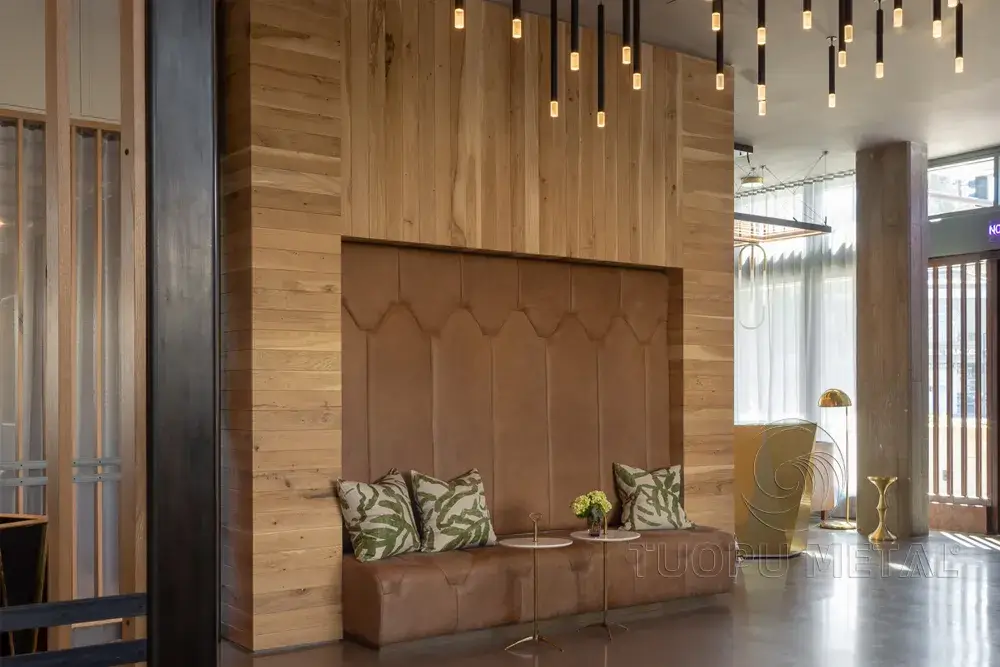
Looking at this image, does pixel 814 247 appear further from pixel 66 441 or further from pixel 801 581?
pixel 66 441

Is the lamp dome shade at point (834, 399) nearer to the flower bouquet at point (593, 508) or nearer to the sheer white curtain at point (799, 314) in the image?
the sheer white curtain at point (799, 314)

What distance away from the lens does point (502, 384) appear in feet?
21.2

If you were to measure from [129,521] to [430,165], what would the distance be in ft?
10.7

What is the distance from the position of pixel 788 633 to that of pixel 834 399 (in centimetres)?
537

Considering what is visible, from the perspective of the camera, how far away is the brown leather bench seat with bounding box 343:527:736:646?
523cm

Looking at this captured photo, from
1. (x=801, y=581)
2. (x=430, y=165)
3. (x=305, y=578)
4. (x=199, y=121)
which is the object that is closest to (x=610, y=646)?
(x=305, y=578)

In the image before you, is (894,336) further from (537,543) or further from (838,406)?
(537,543)

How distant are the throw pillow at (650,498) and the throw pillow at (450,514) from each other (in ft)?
3.77

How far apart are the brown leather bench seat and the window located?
5.51m

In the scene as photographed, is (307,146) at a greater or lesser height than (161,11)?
greater

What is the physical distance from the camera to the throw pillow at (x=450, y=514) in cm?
575

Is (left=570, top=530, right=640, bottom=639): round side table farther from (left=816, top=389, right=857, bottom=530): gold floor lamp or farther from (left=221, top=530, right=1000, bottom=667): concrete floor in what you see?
(left=816, top=389, right=857, bottom=530): gold floor lamp

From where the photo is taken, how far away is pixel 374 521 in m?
5.51

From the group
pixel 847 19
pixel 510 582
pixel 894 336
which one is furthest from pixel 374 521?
pixel 894 336
